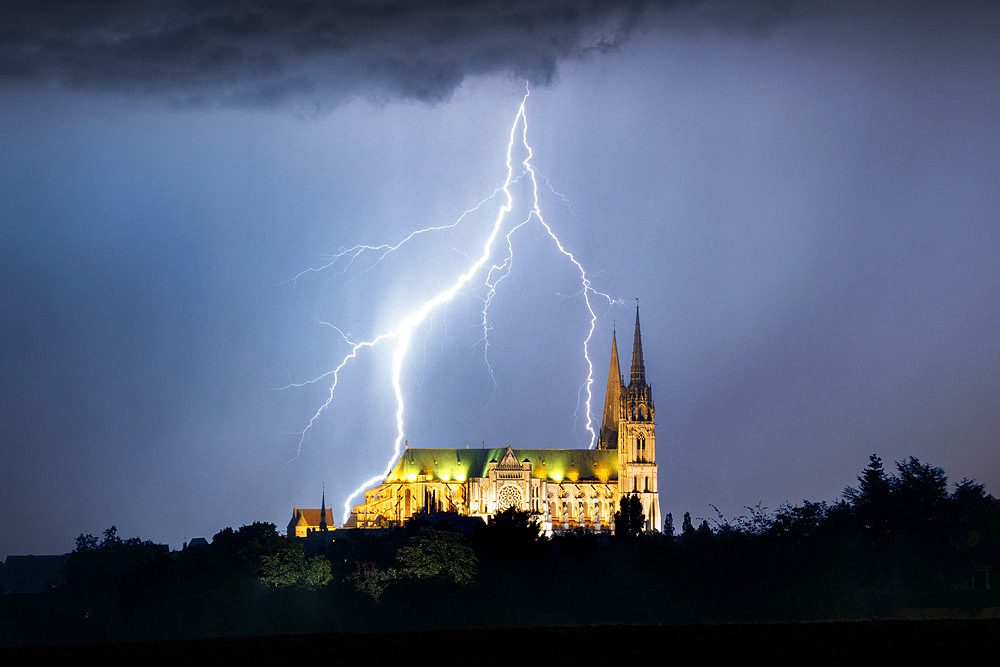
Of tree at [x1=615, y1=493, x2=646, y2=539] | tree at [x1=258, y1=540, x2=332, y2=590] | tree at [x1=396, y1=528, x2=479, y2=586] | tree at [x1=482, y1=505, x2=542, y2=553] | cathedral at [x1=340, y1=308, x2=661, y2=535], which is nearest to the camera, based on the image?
tree at [x1=396, y1=528, x2=479, y2=586]

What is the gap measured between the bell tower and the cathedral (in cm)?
14

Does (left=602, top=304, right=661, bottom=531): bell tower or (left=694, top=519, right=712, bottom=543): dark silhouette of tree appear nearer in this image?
(left=694, top=519, right=712, bottom=543): dark silhouette of tree

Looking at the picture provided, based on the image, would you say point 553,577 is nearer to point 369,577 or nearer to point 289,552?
point 369,577

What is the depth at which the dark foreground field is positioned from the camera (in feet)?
140

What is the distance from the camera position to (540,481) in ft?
632

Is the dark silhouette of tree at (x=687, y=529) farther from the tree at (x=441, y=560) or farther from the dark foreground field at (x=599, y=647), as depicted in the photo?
the dark foreground field at (x=599, y=647)

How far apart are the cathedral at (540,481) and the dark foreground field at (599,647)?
137 m

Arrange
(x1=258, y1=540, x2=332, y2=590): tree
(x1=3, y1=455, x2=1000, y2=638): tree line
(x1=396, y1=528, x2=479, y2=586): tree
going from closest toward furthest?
1. (x1=3, y1=455, x2=1000, y2=638): tree line
2. (x1=396, y1=528, x2=479, y2=586): tree
3. (x1=258, y1=540, x2=332, y2=590): tree

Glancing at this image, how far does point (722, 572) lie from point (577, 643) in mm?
35068

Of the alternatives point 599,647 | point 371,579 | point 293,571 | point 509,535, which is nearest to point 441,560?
point 371,579

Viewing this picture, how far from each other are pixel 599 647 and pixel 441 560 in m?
42.1

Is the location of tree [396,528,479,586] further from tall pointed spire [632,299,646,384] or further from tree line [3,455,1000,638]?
tall pointed spire [632,299,646,384]

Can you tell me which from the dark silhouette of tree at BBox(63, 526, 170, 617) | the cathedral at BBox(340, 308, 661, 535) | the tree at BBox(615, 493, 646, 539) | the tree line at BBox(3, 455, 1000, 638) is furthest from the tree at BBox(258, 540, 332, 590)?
the cathedral at BBox(340, 308, 661, 535)

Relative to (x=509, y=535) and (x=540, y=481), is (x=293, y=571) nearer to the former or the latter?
(x=509, y=535)
